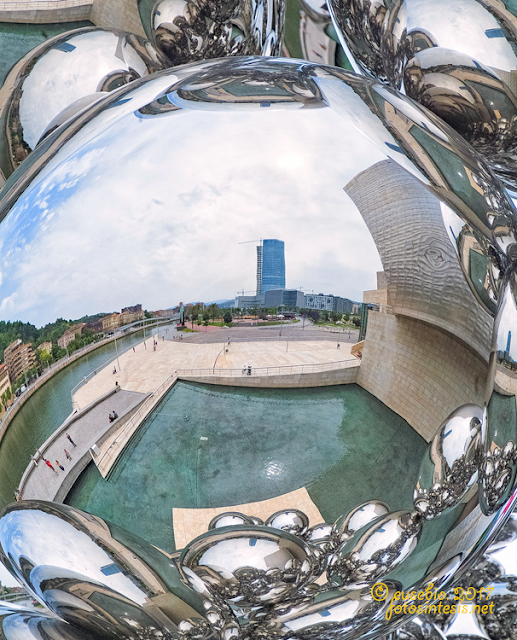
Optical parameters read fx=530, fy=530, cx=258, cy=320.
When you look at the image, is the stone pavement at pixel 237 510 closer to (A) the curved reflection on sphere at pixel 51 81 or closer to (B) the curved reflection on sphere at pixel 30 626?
(B) the curved reflection on sphere at pixel 30 626

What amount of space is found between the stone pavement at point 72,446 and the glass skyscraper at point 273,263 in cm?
11

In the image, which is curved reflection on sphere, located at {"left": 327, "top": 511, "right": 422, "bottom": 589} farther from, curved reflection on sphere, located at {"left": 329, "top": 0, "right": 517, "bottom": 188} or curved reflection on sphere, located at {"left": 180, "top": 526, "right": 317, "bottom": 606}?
curved reflection on sphere, located at {"left": 329, "top": 0, "right": 517, "bottom": 188}

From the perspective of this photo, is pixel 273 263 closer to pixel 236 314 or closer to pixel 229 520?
pixel 236 314

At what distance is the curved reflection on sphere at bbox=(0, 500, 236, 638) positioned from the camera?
0.37 m

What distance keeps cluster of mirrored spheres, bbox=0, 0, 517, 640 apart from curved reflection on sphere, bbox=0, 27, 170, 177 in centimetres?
15

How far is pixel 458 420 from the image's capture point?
14.3 inches

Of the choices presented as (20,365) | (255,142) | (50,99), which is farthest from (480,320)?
(50,99)

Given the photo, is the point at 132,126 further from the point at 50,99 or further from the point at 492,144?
the point at 492,144

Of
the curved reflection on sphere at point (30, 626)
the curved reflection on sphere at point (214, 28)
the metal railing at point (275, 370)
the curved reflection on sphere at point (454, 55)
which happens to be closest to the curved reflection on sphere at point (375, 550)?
the metal railing at point (275, 370)

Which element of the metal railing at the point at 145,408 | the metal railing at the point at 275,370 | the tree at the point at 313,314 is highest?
the tree at the point at 313,314

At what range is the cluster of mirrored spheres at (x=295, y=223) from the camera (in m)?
0.34

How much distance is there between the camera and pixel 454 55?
1.68 feet

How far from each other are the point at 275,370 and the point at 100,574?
198 mm

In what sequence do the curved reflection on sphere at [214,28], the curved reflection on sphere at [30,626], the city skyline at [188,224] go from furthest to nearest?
the curved reflection on sphere at [214,28] < the curved reflection on sphere at [30,626] < the city skyline at [188,224]
